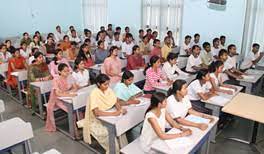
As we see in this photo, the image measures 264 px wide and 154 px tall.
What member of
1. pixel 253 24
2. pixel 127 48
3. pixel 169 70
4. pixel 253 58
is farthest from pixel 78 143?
pixel 253 24

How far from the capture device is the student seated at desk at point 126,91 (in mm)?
3578


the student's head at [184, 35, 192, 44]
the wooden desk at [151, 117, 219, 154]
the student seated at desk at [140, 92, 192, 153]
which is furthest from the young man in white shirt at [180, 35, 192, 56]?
the student seated at desk at [140, 92, 192, 153]

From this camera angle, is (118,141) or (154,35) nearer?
(118,141)

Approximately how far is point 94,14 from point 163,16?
332 cm

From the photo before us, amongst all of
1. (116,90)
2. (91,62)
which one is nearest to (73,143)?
(116,90)

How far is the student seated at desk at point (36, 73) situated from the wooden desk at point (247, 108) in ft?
10.5

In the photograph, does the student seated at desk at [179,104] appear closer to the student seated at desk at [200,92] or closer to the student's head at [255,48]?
the student seated at desk at [200,92]

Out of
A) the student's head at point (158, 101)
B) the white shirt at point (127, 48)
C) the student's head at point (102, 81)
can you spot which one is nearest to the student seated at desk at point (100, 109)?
the student's head at point (102, 81)

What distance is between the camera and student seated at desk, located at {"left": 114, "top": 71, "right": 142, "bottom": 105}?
3.58 metres

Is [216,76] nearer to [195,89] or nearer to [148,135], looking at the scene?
[195,89]

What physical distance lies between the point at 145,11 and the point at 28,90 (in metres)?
5.14

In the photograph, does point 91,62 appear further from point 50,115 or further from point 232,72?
point 232,72

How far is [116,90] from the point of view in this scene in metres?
3.71

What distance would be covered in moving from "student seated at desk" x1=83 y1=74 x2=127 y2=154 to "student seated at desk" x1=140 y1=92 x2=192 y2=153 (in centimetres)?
58
